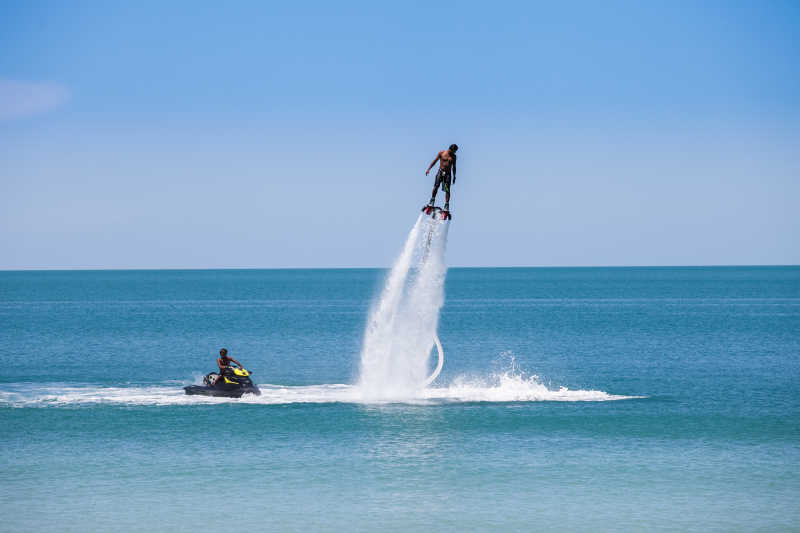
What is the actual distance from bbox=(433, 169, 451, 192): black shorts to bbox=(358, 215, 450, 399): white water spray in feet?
18.9

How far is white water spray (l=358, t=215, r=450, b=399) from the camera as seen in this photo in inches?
1679

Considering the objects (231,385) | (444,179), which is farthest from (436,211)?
(231,385)

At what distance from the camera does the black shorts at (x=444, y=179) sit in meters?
33.7

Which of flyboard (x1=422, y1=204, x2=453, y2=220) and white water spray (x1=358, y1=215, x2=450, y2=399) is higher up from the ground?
flyboard (x1=422, y1=204, x2=453, y2=220)

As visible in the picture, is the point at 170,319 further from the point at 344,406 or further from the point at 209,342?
the point at 344,406

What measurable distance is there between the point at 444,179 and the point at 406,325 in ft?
42.1

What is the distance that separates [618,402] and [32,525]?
31172 mm

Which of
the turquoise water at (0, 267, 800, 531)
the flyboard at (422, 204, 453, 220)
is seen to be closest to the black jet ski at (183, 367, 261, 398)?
the turquoise water at (0, 267, 800, 531)

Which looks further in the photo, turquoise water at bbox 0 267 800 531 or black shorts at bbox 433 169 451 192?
black shorts at bbox 433 169 451 192

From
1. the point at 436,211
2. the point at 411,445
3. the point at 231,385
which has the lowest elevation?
the point at 411,445

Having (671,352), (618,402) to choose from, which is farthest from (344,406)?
(671,352)

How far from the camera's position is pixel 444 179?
33844 mm

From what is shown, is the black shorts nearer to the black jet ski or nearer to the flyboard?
the flyboard

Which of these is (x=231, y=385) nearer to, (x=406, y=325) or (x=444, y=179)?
(x=406, y=325)
